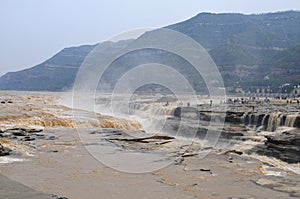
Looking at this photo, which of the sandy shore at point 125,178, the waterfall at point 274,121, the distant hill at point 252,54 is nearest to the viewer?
the sandy shore at point 125,178

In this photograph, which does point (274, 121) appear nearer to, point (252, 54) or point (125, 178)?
point (125, 178)

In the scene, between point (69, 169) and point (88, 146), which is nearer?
point (69, 169)

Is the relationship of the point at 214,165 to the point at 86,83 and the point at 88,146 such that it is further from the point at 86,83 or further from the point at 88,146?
the point at 86,83

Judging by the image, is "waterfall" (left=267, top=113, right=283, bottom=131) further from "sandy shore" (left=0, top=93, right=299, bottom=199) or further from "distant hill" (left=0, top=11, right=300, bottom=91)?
Answer: "distant hill" (left=0, top=11, right=300, bottom=91)

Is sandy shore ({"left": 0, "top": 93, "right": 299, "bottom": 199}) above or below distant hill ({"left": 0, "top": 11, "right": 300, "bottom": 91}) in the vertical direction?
below

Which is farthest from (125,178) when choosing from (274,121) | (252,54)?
(252,54)

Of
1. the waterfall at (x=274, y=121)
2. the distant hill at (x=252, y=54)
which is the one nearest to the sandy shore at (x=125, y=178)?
the waterfall at (x=274, y=121)

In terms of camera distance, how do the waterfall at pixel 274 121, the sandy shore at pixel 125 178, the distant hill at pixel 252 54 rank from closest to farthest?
the sandy shore at pixel 125 178, the waterfall at pixel 274 121, the distant hill at pixel 252 54

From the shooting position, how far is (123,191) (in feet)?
35.7

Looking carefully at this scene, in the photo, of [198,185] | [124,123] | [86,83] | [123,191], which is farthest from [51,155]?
[86,83]

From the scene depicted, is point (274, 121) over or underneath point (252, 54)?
underneath

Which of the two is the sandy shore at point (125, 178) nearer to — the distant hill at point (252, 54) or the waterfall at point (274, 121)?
the waterfall at point (274, 121)

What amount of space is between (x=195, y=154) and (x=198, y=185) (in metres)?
5.95

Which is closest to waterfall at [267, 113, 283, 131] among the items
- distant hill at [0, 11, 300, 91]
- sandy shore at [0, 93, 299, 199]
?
sandy shore at [0, 93, 299, 199]
